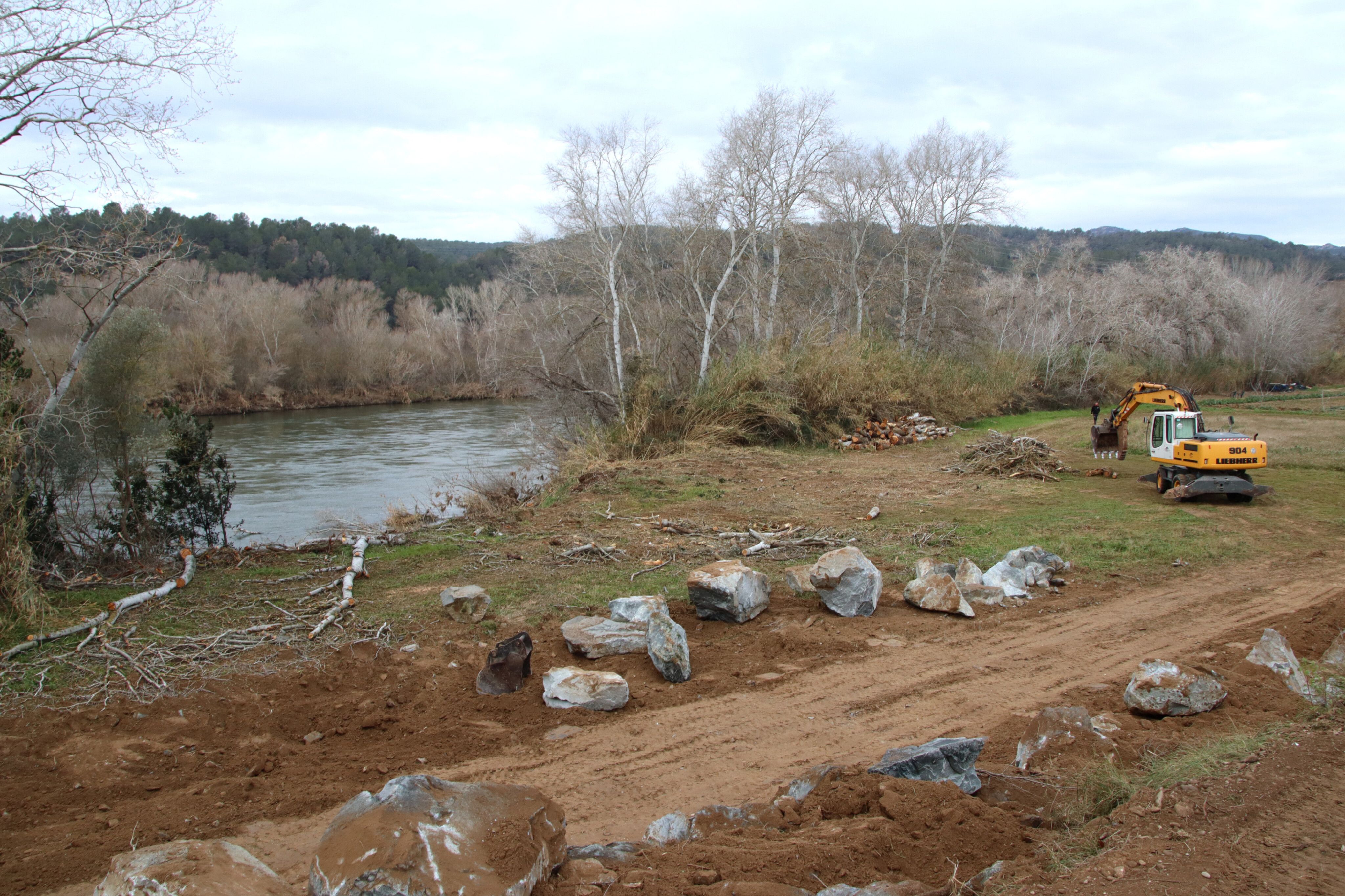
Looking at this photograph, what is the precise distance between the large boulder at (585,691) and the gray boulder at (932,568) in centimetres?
361

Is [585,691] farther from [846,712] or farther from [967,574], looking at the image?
[967,574]

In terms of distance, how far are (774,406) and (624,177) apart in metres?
7.04

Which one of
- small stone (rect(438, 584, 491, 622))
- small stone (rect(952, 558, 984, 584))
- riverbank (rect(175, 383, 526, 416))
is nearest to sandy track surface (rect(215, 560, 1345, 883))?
small stone (rect(952, 558, 984, 584))

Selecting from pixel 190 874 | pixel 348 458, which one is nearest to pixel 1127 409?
pixel 190 874

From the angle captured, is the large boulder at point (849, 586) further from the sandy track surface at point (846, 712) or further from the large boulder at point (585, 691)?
the large boulder at point (585, 691)

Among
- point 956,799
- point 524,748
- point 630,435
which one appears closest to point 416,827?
point 524,748

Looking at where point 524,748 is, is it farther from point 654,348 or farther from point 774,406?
point 654,348

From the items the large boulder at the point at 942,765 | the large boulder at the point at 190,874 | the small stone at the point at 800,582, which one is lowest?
the small stone at the point at 800,582

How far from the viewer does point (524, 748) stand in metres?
5.54

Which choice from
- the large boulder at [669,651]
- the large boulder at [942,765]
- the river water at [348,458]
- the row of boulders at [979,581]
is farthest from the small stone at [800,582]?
the river water at [348,458]

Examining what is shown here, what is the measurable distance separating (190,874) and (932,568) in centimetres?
691

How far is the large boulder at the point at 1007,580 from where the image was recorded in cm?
830

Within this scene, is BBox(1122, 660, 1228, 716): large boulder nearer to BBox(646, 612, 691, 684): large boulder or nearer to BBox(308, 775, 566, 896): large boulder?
BBox(646, 612, 691, 684): large boulder

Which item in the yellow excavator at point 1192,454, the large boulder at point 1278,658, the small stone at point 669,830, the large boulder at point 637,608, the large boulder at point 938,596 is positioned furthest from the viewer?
the yellow excavator at point 1192,454
